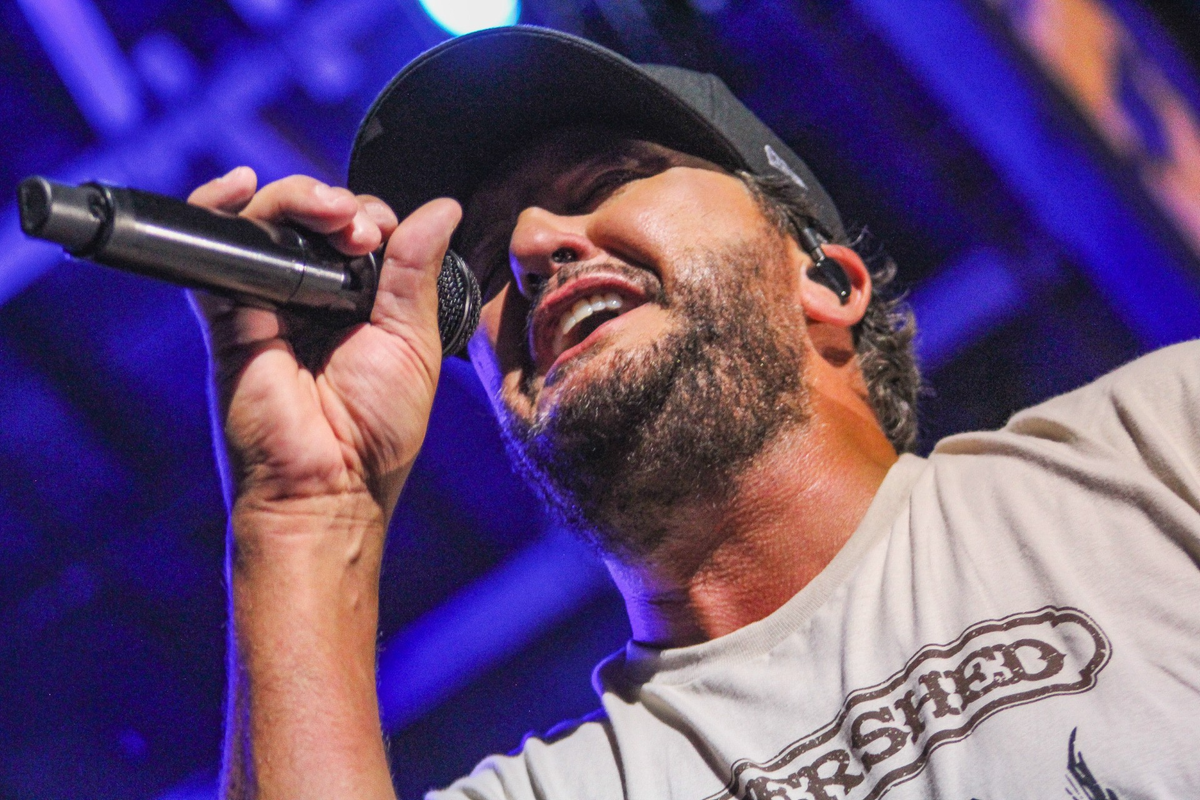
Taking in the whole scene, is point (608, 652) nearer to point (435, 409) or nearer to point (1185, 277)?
point (435, 409)

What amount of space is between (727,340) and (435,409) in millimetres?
989

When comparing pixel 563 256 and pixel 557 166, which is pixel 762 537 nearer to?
pixel 563 256

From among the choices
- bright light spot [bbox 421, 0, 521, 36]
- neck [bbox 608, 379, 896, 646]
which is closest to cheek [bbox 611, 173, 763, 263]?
neck [bbox 608, 379, 896, 646]

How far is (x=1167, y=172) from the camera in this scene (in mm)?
1546

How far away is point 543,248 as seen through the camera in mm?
1396

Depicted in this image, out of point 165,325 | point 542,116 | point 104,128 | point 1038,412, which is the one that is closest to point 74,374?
point 165,325

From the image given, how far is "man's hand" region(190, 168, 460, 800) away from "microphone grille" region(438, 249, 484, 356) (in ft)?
0.21

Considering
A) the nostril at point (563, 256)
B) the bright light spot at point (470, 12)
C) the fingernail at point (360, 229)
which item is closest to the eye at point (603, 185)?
the nostril at point (563, 256)

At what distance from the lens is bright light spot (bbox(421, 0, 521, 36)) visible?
2018 mm

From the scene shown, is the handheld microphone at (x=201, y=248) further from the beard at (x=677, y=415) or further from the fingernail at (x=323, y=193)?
the beard at (x=677, y=415)

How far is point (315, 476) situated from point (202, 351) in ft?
3.99

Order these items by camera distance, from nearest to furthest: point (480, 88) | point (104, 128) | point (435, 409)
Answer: point (480, 88) < point (104, 128) < point (435, 409)

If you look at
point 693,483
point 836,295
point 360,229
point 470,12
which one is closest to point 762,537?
point 693,483

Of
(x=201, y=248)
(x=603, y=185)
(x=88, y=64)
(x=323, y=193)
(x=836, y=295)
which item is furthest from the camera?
(x=88, y=64)
